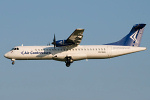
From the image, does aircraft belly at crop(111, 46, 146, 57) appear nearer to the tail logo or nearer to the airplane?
the airplane

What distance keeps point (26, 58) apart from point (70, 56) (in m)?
6.36

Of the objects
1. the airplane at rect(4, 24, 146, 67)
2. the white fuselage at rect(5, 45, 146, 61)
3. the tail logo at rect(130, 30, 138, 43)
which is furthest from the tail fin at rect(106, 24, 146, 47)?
the white fuselage at rect(5, 45, 146, 61)

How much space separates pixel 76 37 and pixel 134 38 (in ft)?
30.9

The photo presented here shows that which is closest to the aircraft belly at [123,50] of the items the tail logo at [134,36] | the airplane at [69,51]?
the airplane at [69,51]

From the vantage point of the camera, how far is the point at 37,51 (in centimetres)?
4125

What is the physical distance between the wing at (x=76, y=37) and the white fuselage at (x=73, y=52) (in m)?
1.48

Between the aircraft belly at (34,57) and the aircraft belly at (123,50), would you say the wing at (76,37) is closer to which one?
the aircraft belly at (34,57)

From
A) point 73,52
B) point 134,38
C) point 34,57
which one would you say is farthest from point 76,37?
point 134,38

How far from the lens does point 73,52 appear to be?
40.8 metres

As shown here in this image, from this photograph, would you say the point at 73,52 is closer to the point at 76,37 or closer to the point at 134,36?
the point at 76,37

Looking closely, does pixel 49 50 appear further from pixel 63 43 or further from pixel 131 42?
pixel 131 42

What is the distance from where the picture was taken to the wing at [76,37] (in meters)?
37.0

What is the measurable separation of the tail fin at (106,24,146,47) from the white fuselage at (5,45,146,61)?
4.00ft

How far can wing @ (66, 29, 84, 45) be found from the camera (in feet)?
121
